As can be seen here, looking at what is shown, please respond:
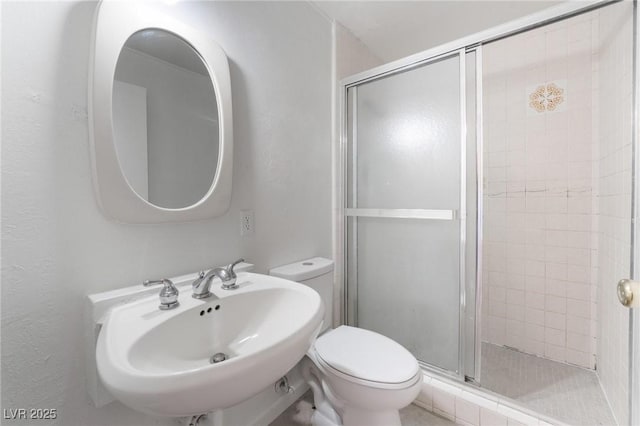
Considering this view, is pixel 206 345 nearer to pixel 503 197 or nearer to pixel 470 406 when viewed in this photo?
pixel 470 406

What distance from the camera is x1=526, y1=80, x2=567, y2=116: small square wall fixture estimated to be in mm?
1888

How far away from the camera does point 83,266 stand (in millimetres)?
832

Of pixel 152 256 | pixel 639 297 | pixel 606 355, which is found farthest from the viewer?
pixel 606 355

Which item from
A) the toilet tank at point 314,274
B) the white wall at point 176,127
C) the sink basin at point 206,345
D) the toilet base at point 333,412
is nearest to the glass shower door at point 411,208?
the toilet tank at point 314,274

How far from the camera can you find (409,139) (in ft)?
5.16

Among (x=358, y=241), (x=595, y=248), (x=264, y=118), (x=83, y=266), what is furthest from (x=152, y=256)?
(x=595, y=248)

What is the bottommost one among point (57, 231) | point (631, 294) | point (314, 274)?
point (314, 274)

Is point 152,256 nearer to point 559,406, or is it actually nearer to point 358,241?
point 358,241

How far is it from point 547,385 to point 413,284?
987 millimetres

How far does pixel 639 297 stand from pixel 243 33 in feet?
5.48

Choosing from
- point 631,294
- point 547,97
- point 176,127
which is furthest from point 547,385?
point 176,127

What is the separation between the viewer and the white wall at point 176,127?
96cm

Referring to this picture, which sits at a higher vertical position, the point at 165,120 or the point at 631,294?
the point at 165,120

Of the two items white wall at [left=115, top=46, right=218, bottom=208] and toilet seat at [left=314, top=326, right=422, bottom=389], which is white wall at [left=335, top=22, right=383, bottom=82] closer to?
white wall at [left=115, top=46, right=218, bottom=208]
